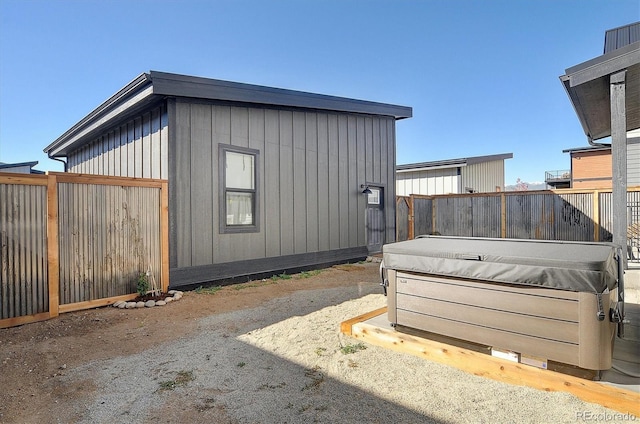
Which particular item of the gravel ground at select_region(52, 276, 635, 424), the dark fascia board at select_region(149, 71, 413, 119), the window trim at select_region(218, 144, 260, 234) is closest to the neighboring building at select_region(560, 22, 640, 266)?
the gravel ground at select_region(52, 276, 635, 424)

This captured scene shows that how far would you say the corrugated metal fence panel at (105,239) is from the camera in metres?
4.07

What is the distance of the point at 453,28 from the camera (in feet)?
32.7

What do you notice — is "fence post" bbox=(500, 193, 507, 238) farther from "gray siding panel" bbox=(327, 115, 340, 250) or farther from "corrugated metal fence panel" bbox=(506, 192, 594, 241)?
"gray siding panel" bbox=(327, 115, 340, 250)

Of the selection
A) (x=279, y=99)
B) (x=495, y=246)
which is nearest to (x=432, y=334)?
(x=495, y=246)

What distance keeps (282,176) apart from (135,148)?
2821 millimetres

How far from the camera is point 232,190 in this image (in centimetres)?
581

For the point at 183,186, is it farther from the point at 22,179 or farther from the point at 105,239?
the point at 22,179

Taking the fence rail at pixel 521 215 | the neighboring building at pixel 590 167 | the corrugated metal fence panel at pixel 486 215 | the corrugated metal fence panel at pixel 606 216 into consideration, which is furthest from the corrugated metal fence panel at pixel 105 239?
the neighboring building at pixel 590 167

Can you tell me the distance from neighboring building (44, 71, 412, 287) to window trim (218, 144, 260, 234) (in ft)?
0.06

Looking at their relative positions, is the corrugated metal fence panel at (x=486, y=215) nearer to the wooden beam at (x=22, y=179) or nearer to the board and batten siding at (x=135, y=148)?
the board and batten siding at (x=135, y=148)

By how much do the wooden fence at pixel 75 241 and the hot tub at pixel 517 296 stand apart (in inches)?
146

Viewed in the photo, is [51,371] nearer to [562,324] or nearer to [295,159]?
[562,324]

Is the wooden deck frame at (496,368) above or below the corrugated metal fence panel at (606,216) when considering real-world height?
below

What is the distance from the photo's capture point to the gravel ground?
1.86 meters
